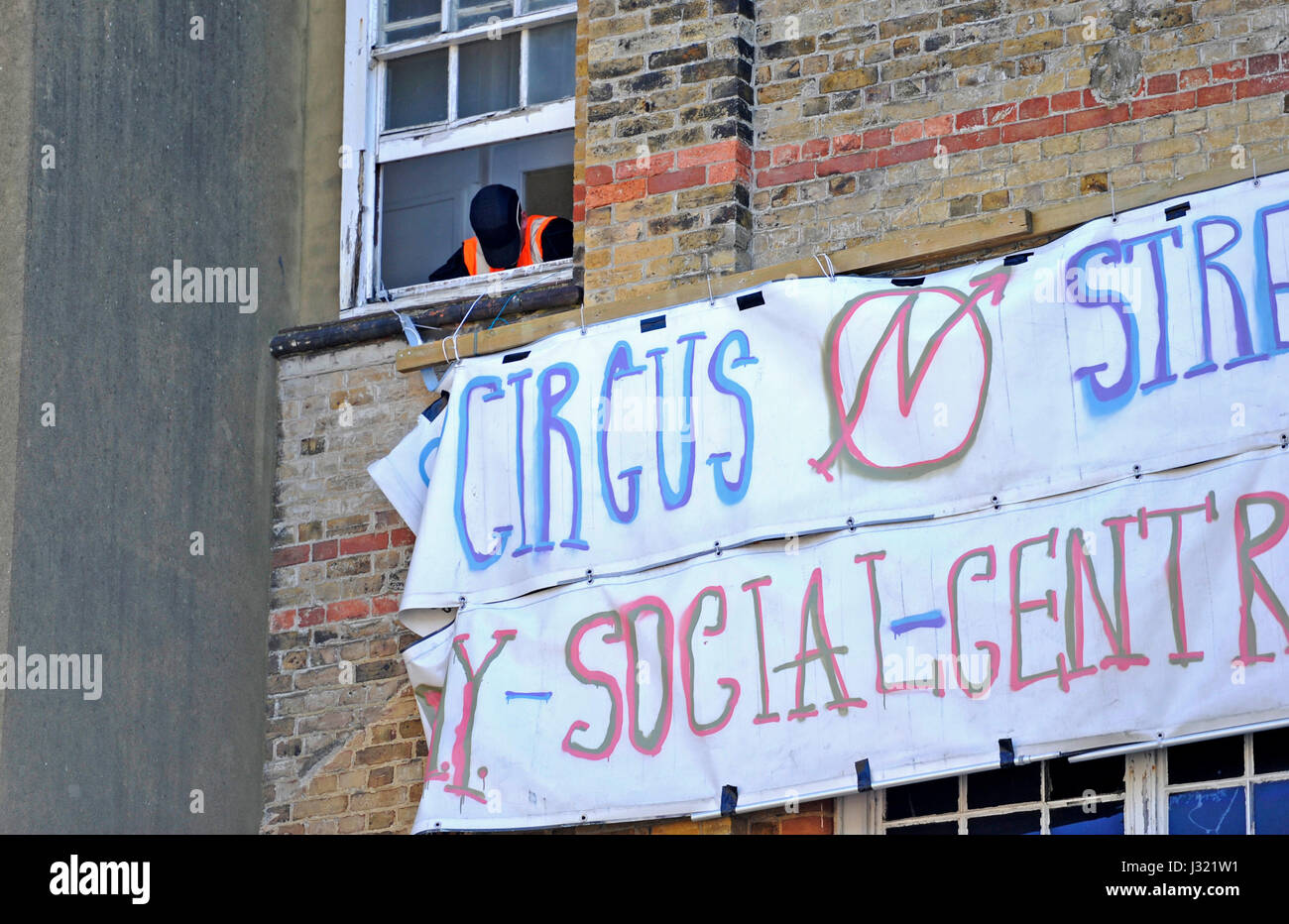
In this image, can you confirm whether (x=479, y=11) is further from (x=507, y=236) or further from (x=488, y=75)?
(x=507, y=236)

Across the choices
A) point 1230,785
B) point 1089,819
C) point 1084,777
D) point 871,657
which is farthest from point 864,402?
point 1230,785

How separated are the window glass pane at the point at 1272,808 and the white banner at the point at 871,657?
257 millimetres

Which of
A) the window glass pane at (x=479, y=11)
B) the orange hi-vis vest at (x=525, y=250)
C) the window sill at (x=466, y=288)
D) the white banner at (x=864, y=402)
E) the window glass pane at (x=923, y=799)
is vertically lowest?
the window glass pane at (x=923, y=799)

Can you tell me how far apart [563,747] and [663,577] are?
64 cm

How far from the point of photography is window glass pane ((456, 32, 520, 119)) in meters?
9.06

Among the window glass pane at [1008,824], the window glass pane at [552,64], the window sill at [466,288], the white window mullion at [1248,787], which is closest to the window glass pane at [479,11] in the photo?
the window glass pane at [552,64]

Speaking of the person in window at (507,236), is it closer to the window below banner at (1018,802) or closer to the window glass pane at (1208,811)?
the window below banner at (1018,802)

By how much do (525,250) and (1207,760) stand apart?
336 centimetres

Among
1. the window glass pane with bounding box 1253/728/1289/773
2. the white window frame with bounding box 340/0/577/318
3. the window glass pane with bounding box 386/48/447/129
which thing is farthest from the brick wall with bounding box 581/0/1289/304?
the window glass pane with bounding box 1253/728/1289/773

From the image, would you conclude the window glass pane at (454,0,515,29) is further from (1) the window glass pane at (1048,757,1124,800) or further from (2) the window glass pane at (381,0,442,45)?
(1) the window glass pane at (1048,757,1124,800)

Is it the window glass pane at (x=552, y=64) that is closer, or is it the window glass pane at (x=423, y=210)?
the window glass pane at (x=552, y=64)

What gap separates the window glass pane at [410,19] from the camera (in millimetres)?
9289

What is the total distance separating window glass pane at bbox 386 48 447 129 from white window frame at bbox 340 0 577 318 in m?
0.03

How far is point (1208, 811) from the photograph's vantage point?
6602 mm
